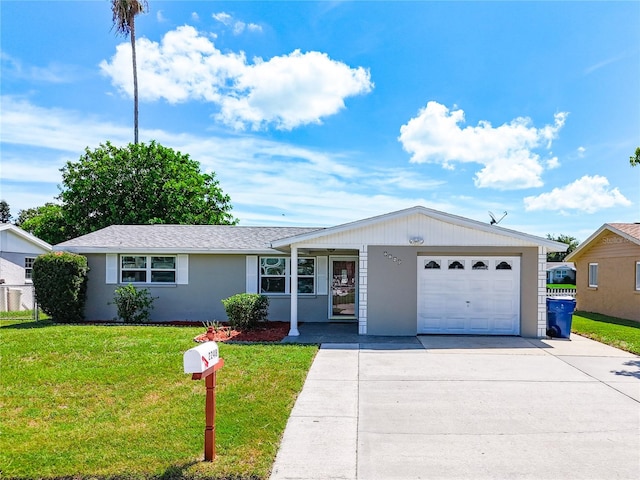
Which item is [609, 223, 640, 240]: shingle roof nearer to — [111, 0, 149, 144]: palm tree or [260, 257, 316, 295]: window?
[260, 257, 316, 295]: window

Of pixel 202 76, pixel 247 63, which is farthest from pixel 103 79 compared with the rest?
pixel 247 63

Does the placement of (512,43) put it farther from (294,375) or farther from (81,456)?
(81,456)

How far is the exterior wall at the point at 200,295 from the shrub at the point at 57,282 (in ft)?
3.12

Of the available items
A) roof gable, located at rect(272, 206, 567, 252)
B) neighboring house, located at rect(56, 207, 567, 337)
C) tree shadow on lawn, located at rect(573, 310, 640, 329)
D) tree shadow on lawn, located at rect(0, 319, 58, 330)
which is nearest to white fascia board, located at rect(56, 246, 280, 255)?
neighboring house, located at rect(56, 207, 567, 337)

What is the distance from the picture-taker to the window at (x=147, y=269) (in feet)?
47.5

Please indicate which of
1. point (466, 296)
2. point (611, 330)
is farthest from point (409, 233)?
point (611, 330)

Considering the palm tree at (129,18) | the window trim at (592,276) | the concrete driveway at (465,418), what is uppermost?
the palm tree at (129,18)

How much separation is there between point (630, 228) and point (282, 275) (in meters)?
14.2

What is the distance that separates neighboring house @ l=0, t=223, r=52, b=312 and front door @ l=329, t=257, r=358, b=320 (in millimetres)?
12585

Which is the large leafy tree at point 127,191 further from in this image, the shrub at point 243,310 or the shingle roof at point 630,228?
the shingle roof at point 630,228

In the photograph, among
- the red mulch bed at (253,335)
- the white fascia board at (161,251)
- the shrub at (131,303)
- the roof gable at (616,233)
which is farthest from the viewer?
the roof gable at (616,233)

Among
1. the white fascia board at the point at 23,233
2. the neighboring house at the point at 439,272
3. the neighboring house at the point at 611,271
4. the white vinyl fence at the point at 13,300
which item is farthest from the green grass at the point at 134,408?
the neighboring house at the point at 611,271

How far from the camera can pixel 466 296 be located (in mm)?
11828

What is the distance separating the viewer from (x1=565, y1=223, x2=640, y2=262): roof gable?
16.1 metres
